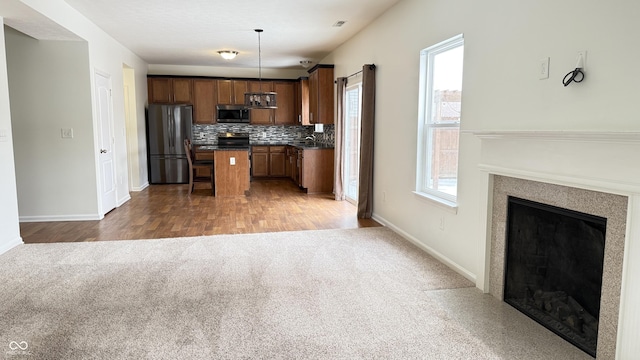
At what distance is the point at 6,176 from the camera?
4.07m

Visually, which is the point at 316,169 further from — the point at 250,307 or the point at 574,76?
the point at 574,76

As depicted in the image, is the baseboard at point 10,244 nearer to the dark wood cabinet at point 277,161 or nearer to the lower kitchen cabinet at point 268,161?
the lower kitchen cabinet at point 268,161

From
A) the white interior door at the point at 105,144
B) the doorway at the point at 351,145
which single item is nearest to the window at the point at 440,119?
the doorway at the point at 351,145

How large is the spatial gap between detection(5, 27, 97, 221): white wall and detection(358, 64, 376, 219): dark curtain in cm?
345

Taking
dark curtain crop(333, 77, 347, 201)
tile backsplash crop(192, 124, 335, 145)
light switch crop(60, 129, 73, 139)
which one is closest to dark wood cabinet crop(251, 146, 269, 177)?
tile backsplash crop(192, 124, 335, 145)

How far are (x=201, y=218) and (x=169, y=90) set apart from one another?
15.4 ft

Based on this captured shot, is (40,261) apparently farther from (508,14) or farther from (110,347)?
(508,14)

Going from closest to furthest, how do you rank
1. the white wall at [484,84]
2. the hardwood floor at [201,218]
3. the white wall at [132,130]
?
the white wall at [484,84] < the hardwood floor at [201,218] < the white wall at [132,130]

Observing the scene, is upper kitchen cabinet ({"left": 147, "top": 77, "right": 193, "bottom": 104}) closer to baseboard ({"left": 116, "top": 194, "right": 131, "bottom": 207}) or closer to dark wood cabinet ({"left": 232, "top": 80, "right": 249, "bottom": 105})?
dark wood cabinet ({"left": 232, "top": 80, "right": 249, "bottom": 105})

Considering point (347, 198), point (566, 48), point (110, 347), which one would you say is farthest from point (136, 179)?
point (566, 48)

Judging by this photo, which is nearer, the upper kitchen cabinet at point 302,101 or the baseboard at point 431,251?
the baseboard at point 431,251

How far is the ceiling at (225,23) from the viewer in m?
4.58

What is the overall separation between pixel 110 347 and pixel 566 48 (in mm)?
2967

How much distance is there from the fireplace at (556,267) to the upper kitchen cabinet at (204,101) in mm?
7834
